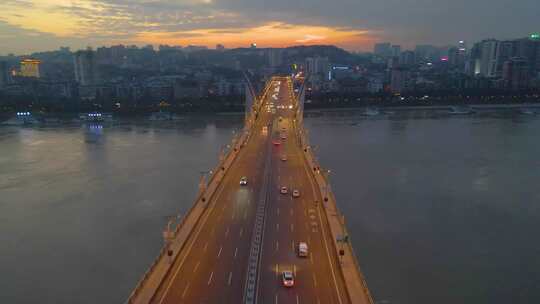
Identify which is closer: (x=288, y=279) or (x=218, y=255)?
(x=288, y=279)

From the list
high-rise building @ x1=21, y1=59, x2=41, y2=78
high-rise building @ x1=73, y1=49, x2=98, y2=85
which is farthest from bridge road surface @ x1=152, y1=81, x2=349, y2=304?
high-rise building @ x1=21, y1=59, x2=41, y2=78

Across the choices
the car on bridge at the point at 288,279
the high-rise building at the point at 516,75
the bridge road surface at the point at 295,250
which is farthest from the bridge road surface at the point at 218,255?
the high-rise building at the point at 516,75

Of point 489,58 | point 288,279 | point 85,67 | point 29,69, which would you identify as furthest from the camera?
point 29,69

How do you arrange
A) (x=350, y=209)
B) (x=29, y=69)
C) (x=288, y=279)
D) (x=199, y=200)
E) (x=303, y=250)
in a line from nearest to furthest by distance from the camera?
1. (x=288, y=279)
2. (x=303, y=250)
3. (x=199, y=200)
4. (x=350, y=209)
5. (x=29, y=69)

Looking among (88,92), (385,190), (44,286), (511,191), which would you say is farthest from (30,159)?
(88,92)

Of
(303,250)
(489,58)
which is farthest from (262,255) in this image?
(489,58)

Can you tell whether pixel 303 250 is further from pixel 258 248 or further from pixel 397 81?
pixel 397 81
